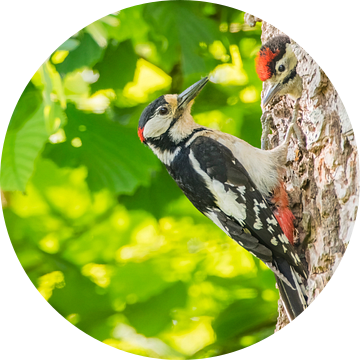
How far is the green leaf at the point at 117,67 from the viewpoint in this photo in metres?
1.42

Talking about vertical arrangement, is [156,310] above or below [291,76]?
below

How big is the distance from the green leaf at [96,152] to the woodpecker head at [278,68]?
1.93 feet

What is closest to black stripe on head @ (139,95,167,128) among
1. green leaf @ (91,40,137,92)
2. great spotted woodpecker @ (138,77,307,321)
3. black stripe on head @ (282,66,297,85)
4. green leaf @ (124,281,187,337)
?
great spotted woodpecker @ (138,77,307,321)

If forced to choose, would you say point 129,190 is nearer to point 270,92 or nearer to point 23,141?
point 23,141

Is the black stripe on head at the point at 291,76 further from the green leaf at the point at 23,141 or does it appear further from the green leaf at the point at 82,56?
the green leaf at the point at 23,141

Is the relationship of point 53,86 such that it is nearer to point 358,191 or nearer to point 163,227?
point 163,227

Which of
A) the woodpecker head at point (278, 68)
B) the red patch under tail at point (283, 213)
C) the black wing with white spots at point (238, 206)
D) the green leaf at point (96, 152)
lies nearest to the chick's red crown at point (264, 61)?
the woodpecker head at point (278, 68)

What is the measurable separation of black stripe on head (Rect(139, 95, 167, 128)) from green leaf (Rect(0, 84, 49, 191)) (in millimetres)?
369

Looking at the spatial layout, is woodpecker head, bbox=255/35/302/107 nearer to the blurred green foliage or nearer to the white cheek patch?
the blurred green foliage

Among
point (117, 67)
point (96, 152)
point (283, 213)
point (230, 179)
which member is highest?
point (117, 67)

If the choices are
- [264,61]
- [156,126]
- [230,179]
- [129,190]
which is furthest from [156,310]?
[264,61]

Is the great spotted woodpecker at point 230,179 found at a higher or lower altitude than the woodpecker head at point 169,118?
lower

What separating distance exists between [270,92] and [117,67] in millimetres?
596

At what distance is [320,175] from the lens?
1.46 metres
